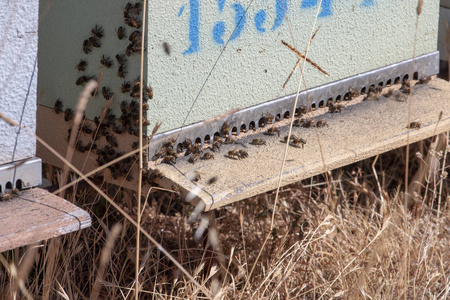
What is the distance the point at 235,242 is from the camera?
4023 mm

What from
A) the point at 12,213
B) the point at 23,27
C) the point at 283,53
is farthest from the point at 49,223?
the point at 283,53

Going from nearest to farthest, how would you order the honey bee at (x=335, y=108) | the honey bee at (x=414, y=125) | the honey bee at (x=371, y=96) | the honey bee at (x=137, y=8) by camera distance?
the honey bee at (x=137, y=8)
the honey bee at (x=414, y=125)
the honey bee at (x=335, y=108)
the honey bee at (x=371, y=96)

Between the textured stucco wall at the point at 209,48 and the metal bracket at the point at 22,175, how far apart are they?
20.8 inches

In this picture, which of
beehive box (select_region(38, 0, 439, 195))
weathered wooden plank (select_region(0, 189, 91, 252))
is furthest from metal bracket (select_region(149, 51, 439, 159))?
weathered wooden plank (select_region(0, 189, 91, 252))

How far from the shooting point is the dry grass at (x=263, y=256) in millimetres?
3238

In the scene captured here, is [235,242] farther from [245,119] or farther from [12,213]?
[12,213]

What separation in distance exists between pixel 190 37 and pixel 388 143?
4.03 ft

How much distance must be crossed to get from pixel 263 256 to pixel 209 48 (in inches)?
52.9

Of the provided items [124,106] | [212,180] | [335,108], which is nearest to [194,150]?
[212,180]

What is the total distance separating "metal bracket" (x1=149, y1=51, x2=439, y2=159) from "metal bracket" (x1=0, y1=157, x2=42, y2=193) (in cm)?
51

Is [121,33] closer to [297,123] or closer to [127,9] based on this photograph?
[127,9]

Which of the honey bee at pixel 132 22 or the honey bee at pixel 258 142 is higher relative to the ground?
the honey bee at pixel 132 22

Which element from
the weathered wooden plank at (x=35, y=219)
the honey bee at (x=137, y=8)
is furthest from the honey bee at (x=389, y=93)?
the weathered wooden plank at (x=35, y=219)

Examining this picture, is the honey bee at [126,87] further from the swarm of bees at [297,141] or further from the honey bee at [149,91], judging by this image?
the swarm of bees at [297,141]
